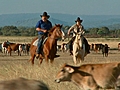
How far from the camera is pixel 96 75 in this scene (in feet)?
28.9

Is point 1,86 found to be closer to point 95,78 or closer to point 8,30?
point 95,78

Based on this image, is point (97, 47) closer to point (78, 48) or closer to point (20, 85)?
point (78, 48)

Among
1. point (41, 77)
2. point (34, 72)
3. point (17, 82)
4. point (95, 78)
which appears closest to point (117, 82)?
point (95, 78)

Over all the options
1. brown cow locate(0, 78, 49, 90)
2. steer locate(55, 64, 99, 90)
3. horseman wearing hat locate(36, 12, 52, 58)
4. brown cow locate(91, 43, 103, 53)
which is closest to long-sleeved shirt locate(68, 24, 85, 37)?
horseman wearing hat locate(36, 12, 52, 58)

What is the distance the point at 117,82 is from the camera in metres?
8.60

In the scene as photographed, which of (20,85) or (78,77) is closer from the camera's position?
(20,85)

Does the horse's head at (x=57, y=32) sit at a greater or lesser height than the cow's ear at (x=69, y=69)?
greater

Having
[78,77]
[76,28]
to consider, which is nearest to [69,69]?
[78,77]

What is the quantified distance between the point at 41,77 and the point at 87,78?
295 cm

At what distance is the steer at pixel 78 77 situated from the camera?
27.7 ft

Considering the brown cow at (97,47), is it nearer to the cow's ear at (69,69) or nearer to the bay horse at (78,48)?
the bay horse at (78,48)

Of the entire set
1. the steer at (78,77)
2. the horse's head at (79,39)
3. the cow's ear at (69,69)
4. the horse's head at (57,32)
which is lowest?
the steer at (78,77)

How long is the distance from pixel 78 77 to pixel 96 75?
1.41ft

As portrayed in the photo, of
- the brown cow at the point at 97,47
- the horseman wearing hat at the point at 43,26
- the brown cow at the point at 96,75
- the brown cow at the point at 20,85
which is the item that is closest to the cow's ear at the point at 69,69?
the brown cow at the point at 96,75
